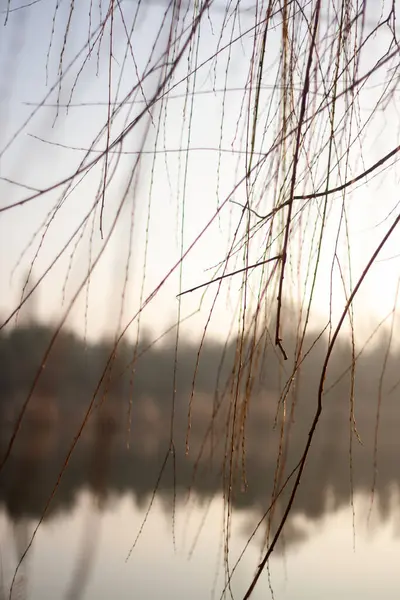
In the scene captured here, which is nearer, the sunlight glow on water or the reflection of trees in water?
the sunlight glow on water

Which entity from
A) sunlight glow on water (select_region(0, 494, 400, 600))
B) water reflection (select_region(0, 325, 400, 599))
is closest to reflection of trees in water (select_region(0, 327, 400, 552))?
water reflection (select_region(0, 325, 400, 599))

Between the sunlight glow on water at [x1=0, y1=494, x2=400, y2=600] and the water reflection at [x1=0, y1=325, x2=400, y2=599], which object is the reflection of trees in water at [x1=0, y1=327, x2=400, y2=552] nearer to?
the water reflection at [x1=0, y1=325, x2=400, y2=599]

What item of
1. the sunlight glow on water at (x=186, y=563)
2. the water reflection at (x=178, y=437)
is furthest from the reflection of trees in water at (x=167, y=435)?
the sunlight glow on water at (x=186, y=563)

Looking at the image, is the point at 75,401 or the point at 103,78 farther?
the point at 75,401

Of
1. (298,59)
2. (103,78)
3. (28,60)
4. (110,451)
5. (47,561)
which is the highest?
(28,60)

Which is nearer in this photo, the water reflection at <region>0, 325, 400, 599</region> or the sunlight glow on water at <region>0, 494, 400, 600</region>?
the sunlight glow on water at <region>0, 494, 400, 600</region>

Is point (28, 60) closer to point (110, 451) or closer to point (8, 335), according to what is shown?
point (110, 451)

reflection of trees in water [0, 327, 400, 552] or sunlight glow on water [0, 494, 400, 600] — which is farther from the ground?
reflection of trees in water [0, 327, 400, 552]

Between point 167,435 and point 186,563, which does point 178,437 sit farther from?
point 186,563

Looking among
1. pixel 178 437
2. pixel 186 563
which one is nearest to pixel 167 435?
pixel 178 437

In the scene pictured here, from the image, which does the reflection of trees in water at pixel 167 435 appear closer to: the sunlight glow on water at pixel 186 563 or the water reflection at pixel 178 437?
the water reflection at pixel 178 437

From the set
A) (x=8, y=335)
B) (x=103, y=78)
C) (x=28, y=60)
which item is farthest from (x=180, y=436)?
(x=103, y=78)

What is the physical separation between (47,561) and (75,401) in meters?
0.91

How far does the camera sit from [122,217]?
1.81 ft
